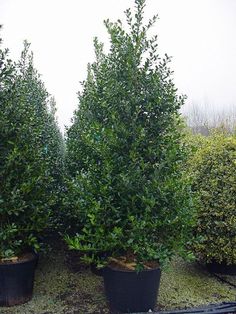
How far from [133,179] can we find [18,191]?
3.55ft

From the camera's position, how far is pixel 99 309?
3.44 m

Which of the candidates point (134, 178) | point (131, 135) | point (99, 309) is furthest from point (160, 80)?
point (99, 309)

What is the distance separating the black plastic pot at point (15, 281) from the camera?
11.0 feet

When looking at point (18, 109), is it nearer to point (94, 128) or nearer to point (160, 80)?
point (94, 128)

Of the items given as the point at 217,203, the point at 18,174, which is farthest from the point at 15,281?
the point at 217,203

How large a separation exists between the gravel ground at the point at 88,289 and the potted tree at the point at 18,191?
27cm

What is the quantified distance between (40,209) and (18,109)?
3.49 ft

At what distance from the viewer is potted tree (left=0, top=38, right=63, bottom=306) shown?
10.9 ft

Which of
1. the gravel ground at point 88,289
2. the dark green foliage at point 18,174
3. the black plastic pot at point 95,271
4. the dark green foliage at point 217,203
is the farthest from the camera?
the black plastic pot at point 95,271

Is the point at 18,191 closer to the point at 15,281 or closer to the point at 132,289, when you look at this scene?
the point at 15,281

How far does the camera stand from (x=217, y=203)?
13.4 ft

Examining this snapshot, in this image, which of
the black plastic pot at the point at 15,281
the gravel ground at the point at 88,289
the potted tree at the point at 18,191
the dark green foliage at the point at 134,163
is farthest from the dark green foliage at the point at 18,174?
the gravel ground at the point at 88,289

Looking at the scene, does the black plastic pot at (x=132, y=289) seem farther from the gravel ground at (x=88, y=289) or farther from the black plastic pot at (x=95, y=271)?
the black plastic pot at (x=95, y=271)

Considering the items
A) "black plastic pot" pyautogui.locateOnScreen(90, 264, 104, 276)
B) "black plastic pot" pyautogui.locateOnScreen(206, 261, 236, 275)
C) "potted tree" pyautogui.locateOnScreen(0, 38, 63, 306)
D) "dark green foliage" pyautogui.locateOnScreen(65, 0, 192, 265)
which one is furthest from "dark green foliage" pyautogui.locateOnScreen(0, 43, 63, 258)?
"black plastic pot" pyautogui.locateOnScreen(206, 261, 236, 275)
